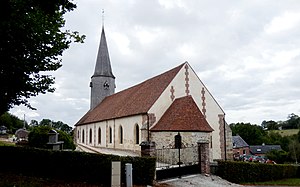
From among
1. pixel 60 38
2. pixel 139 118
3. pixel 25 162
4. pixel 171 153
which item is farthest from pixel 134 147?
pixel 60 38

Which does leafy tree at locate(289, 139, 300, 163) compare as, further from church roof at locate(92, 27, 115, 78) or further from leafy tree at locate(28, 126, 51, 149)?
leafy tree at locate(28, 126, 51, 149)

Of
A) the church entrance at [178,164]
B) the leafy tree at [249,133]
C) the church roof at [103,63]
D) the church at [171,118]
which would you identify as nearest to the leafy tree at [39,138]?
the church at [171,118]

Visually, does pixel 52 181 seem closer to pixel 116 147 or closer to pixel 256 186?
pixel 256 186

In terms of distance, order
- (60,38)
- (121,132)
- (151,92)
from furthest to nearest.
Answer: (121,132) → (151,92) → (60,38)

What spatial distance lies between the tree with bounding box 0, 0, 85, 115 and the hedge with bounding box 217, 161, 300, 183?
10.0 m

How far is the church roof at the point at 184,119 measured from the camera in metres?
18.6

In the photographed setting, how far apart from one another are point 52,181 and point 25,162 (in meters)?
2.10

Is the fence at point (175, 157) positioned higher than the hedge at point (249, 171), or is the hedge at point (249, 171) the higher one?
the fence at point (175, 157)

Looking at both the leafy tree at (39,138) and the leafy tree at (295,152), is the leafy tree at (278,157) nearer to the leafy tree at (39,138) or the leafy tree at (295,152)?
the leafy tree at (295,152)

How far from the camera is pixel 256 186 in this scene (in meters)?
15.2

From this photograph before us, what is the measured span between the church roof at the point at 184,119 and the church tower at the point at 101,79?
21608mm

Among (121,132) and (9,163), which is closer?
(9,163)

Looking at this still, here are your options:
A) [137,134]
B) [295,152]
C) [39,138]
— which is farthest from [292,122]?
[39,138]

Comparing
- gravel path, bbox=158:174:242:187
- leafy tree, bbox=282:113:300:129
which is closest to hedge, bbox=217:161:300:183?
gravel path, bbox=158:174:242:187
